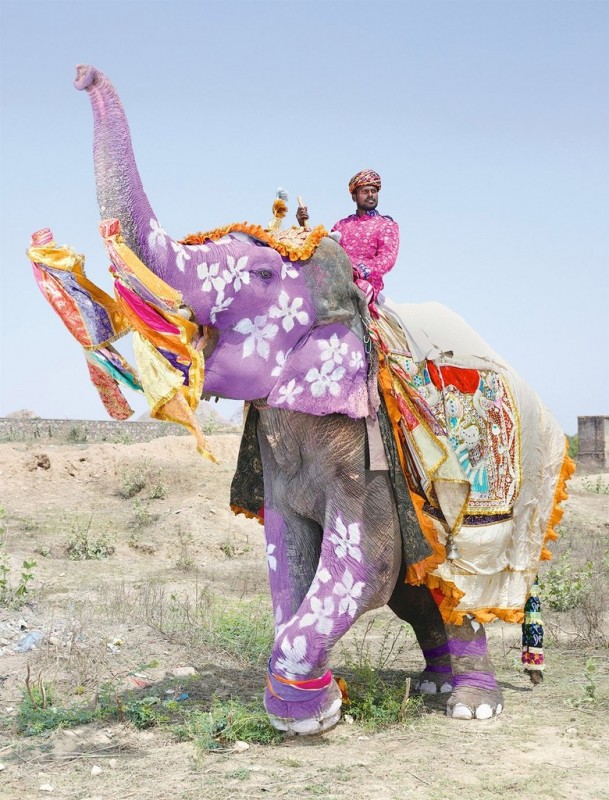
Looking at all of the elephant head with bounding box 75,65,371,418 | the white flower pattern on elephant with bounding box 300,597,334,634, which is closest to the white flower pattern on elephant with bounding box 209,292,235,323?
the elephant head with bounding box 75,65,371,418

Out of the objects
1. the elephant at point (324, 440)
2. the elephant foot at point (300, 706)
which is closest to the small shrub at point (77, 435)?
the elephant at point (324, 440)

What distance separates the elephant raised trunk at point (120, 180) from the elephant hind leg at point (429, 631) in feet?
8.11

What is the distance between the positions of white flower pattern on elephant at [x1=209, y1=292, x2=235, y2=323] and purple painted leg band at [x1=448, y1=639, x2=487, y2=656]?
7.31ft

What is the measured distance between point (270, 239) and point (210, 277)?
16.7 inches

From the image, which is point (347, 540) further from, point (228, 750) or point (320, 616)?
point (228, 750)

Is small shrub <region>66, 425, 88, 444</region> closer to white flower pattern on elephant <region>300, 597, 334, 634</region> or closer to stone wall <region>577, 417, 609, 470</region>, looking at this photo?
stone wall <region>577, 417, 609, 470</region>

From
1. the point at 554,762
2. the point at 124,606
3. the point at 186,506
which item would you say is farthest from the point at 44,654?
the point at 186,506

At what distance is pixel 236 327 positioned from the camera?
4613 mm

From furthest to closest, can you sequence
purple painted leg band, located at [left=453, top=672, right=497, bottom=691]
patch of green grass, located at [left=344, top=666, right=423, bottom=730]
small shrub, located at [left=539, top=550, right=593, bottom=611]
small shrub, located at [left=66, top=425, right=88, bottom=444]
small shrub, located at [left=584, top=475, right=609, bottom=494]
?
1. small shrub, located at [left=66, top=425, right=88, bottom=444]
2. small shrub, located at [left=584, top=475, right=609, bottom=494]
3. small shrub, located at [left=539, top=550, right=593, bottom=611]
4. purple painted leg band, located at [left=453, top=672, right=497, bottom=691]
5. patch of green grass, located at [left=344, top=666, right=423, bottom=730]

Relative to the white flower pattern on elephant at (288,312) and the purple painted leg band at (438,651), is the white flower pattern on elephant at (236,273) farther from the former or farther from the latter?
the purple painted leg band at (438,651)

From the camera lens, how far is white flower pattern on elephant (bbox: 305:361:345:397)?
4680 mm

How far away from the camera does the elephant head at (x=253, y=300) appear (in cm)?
A: 432

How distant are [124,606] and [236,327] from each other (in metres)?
3.31

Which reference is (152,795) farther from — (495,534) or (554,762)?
(495,534)
